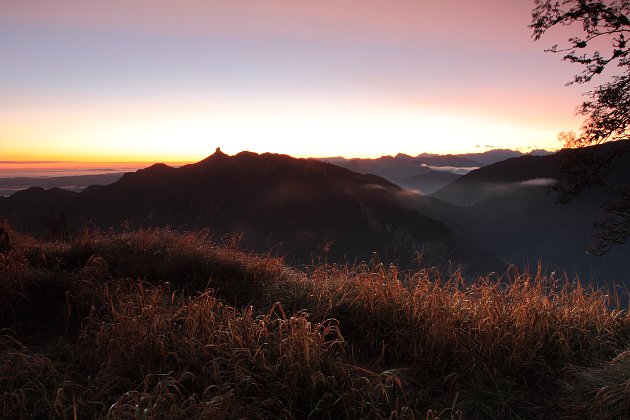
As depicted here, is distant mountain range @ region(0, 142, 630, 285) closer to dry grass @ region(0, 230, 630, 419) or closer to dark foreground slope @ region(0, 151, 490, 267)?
dark foreground slope @ region(0, 151, 490, 267)

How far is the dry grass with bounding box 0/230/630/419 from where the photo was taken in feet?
11.7

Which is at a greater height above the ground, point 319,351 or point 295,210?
point 319,351

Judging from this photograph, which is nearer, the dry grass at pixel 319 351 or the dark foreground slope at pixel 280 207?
the dry grass at pixel 319 351

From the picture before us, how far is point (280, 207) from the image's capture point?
170m

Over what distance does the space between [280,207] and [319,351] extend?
16682 centimetres

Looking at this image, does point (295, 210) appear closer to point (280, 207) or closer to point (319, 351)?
point (280, 207)

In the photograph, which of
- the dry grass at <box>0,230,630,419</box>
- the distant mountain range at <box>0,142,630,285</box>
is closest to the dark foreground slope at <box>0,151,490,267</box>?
the distant mountain range at <box>0,142,630,285</box>

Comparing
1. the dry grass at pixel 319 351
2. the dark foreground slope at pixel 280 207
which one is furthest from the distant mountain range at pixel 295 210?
the dry grass at pixel 319 351

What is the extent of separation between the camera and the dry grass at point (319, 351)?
358cm

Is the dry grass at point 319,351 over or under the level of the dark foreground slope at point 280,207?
over

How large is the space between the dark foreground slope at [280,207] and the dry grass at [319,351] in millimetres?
128351

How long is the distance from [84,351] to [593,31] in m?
10.9

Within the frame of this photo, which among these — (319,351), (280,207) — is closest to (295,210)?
(280,207)

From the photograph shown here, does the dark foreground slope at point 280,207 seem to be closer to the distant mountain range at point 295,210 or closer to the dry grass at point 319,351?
the distant mountain range at point 295,210
